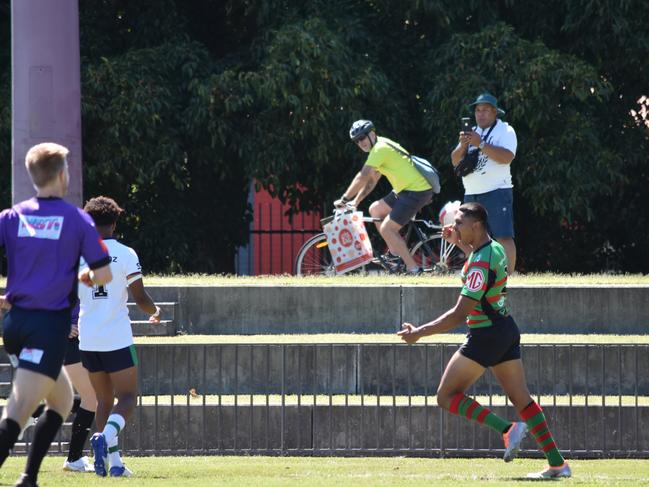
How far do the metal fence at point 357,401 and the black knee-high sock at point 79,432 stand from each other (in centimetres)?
122

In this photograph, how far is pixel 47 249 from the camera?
6902 mm

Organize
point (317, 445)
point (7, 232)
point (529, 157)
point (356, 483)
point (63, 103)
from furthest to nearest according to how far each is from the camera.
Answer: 1. point (529, 157)
2. point (63, 103)
3. point (317, 445)
4. point (356, 483)
5. point (7, 232)

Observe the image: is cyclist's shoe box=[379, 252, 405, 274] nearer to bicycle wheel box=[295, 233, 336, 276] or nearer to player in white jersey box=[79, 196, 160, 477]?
bicycle wheel box=[295, 233, 336, 276]

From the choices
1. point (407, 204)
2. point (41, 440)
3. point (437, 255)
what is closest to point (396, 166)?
point (407, 204)

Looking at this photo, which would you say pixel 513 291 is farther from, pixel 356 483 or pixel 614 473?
pixel 356 483

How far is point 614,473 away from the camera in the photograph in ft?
29.8

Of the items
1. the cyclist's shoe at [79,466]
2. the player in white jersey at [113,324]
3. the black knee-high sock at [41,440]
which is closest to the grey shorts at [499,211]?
the player in white jersey at [113,324]

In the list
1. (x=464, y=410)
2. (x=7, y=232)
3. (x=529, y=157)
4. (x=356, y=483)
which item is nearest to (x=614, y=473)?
(x=464, y=410)

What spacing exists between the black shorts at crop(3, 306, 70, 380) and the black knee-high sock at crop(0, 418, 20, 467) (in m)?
0.27

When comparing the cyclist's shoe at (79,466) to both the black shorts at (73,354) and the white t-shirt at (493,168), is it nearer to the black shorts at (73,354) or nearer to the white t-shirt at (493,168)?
the black shorts at (73,354)

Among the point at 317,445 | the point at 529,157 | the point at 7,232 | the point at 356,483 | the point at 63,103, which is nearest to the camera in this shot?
the point at 7,232

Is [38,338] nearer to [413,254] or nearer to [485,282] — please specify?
[485,282]

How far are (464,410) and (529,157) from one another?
8674 millimetres

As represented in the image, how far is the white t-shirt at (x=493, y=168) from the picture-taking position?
12.2 metres
